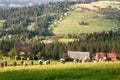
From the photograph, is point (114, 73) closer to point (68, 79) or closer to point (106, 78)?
point (106, 78)

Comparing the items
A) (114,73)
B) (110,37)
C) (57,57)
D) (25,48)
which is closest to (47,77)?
(114,73)

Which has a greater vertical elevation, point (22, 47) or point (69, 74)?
point (69, 74)

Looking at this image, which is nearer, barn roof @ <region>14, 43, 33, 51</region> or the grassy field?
the grassy field

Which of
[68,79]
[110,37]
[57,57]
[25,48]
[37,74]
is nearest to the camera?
[68,79]

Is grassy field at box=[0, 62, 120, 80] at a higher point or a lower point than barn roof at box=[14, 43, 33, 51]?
higher

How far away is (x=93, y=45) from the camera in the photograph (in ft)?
460

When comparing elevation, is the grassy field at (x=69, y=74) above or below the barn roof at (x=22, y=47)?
above

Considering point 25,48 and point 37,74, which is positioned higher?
point 37,74

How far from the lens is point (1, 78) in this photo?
56.9ft

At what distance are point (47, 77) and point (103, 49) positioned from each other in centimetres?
12503

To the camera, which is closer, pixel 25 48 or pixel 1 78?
pixel 1 78

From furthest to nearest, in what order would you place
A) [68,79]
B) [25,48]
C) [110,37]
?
[110,37], [25,48], [68,79]

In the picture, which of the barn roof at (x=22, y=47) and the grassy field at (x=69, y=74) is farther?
the barn roof at (x=22, y=47)

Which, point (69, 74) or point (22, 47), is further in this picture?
point (22, 47)
